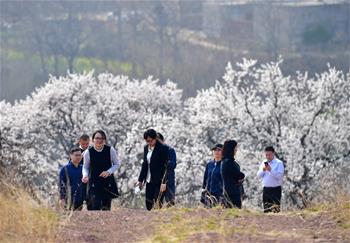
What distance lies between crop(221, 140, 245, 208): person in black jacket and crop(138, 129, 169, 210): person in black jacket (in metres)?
0.66

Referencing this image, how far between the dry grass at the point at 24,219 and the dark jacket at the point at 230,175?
9.01ft

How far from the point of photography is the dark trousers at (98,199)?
10266 mm

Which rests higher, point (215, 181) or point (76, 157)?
point (76, 157)

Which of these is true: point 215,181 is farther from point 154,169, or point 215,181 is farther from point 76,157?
point 76,157

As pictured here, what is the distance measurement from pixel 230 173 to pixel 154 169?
84 centimetres

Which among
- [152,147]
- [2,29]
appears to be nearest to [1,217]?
[152,147]

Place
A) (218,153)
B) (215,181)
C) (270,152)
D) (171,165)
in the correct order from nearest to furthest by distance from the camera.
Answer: (171,165) < (215,181) < (218,153) < (270,152)

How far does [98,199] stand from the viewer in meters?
10.3

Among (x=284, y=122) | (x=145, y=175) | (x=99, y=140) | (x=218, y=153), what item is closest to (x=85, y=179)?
(x=99, y=140)

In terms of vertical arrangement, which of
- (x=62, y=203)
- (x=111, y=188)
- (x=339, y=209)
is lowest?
(x=339, y=209)

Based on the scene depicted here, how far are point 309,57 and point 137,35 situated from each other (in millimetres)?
16976

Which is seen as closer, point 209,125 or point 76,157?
point 76,157

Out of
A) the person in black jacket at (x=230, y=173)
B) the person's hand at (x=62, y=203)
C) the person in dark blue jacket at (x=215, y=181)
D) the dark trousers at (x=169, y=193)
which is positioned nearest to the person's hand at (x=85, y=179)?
the person's hand at (x=62, y=203)

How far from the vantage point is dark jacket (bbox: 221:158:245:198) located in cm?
1029
